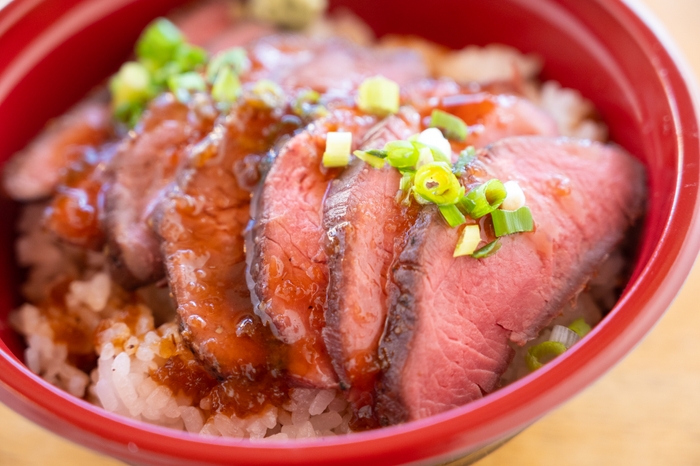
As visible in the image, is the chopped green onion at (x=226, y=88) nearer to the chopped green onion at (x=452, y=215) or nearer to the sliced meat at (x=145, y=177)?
the sliced meat at (x=145, y=177)

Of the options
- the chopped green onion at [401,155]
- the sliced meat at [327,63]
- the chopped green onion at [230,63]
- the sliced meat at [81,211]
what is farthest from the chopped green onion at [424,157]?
the sliced meat at [81,211]

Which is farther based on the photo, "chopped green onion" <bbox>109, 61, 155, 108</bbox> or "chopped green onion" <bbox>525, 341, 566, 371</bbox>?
"chopped green onion" <bbox>109, 61, 155, 108</bbox>

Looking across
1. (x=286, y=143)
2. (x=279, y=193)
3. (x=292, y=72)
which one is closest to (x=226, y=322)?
(x=279, y=193)

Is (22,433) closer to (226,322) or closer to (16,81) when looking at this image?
(226,322)

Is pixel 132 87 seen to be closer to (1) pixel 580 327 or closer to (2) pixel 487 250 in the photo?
(2) pixel 487 250

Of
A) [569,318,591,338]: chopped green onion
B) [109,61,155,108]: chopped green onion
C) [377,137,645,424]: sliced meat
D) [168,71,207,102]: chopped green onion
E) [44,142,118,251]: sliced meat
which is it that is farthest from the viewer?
[109,61,155,108]: chopped green onion

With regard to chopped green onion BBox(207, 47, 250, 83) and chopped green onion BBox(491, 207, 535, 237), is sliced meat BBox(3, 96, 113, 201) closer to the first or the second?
chopped green onion BBox(207, 47, 250, 83)

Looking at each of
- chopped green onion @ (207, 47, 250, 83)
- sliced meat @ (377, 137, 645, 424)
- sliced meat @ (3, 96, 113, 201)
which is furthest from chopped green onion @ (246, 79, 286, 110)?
sliced meat @ (3, 96, 113, 201)
